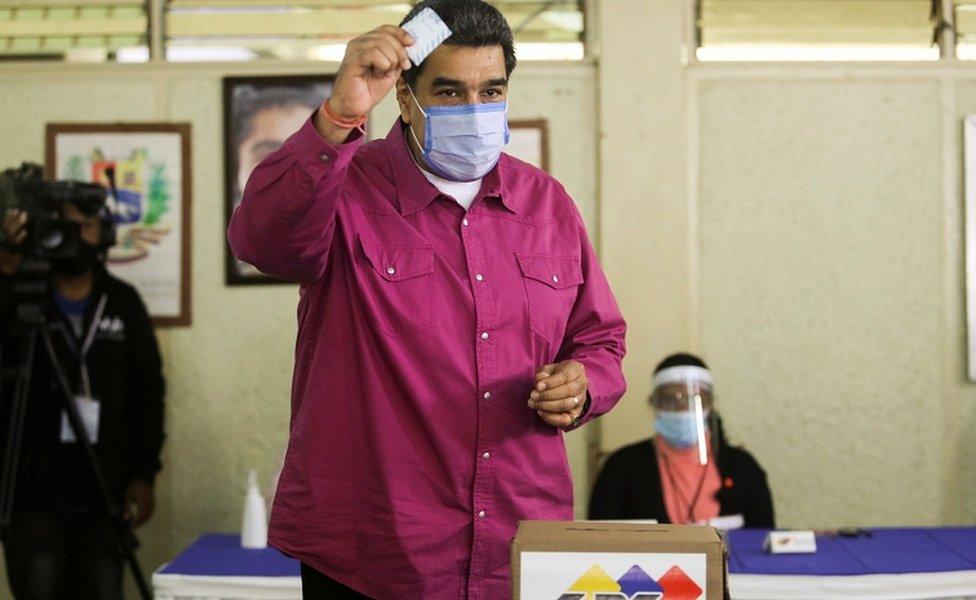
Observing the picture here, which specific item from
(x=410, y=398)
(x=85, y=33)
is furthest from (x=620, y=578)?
(x=85, y=33)

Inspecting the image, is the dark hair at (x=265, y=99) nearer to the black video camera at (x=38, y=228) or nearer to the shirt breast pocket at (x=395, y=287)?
the black video camera at (x=38, y=228)

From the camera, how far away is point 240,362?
155 inches

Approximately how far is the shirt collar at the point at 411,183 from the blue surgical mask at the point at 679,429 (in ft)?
6.04

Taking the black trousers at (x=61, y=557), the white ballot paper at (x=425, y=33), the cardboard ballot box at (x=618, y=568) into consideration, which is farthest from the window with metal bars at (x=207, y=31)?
the cardboard ballot box at (x=618, y=568)

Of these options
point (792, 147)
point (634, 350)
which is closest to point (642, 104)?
point (792, 147)

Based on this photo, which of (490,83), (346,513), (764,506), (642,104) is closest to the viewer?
(346,513)

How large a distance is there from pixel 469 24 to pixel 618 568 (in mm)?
763

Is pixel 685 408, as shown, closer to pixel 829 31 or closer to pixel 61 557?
pixel 829 31

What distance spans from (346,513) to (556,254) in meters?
0.47

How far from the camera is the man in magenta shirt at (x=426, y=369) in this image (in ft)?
4.98

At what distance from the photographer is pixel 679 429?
339cm

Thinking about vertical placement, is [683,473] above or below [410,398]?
below

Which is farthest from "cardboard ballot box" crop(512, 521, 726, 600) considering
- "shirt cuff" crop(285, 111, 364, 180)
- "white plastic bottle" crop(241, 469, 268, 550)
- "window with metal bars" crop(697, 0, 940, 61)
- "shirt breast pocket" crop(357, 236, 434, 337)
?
"window with metal bars" crop(697, 0, 940, 61)

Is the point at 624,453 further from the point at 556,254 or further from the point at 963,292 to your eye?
the point at 556,254
